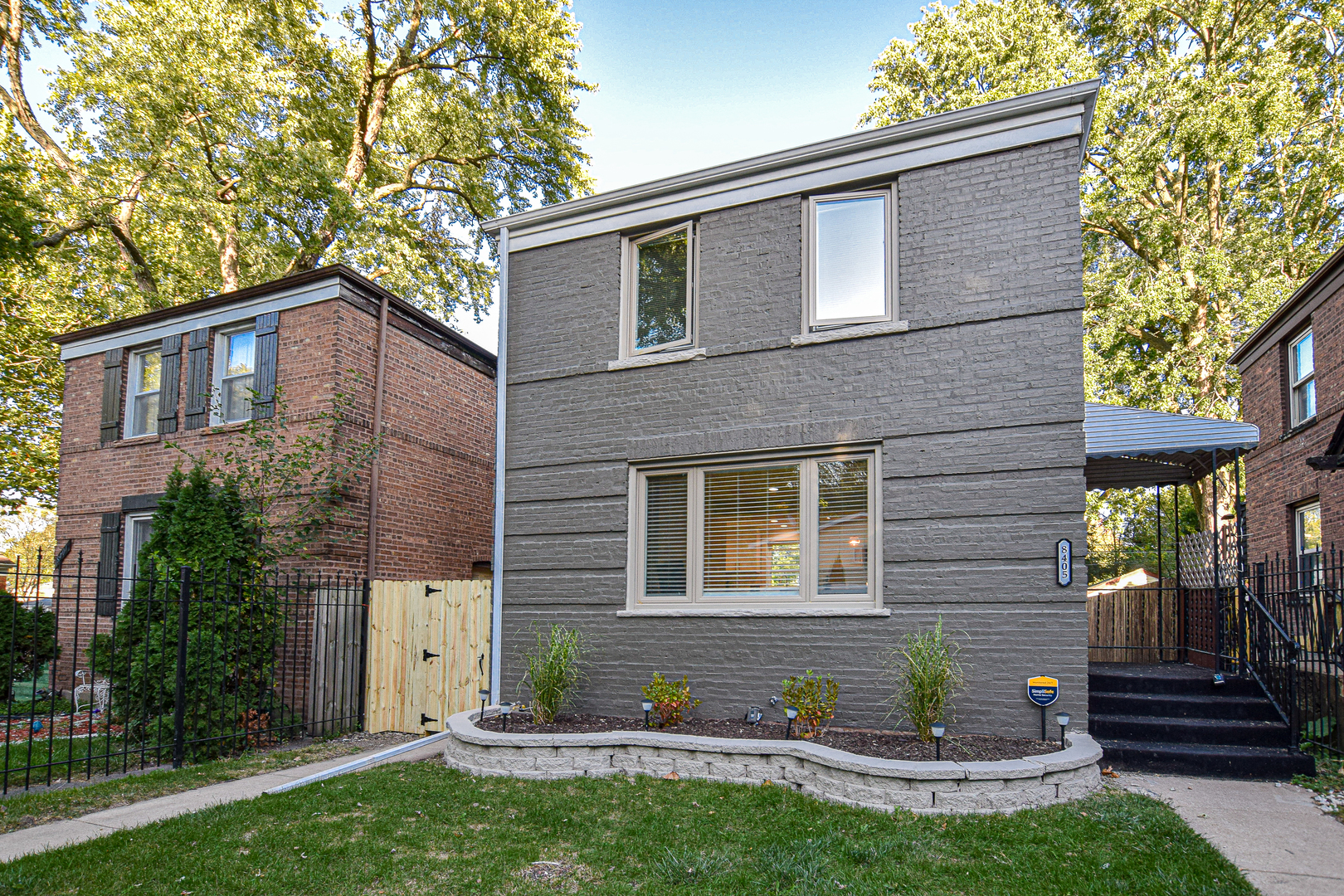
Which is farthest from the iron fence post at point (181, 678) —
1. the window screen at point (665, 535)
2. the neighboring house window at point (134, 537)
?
the neighboring house window at point (134, 537)

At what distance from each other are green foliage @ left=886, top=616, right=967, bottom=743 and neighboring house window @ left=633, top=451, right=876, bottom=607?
1.92 ft

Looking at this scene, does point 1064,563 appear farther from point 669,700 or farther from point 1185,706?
point 669,700

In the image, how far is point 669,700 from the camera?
23.7ft

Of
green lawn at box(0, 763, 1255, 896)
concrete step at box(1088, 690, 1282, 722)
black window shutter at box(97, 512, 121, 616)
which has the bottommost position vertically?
green lawn at box(0, 763, 1255, 896)

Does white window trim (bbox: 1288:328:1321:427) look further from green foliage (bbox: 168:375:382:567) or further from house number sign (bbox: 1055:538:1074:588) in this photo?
green foliage (bbox: 168:375:382:567)

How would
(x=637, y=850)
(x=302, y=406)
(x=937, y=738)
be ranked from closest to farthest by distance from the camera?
1. (x=637, y=850)
2. (x=937, y=738)
3. (x=302, y=406)

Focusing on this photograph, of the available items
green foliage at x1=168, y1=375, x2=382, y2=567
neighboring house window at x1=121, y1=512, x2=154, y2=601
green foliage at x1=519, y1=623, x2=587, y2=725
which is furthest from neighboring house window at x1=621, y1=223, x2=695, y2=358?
neighboring house window at x1=121, y1=512, x2=154, y2=601

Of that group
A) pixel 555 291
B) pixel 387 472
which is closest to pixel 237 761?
pixel 387 472

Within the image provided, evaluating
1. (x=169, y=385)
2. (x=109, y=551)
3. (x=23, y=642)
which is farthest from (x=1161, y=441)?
(x=23, y=642)

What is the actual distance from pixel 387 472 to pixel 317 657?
112 inches

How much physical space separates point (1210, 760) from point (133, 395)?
1472cm

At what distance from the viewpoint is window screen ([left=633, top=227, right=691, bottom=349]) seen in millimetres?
8422

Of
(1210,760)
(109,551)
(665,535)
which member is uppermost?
(665,535)

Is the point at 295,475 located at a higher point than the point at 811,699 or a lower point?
higher
